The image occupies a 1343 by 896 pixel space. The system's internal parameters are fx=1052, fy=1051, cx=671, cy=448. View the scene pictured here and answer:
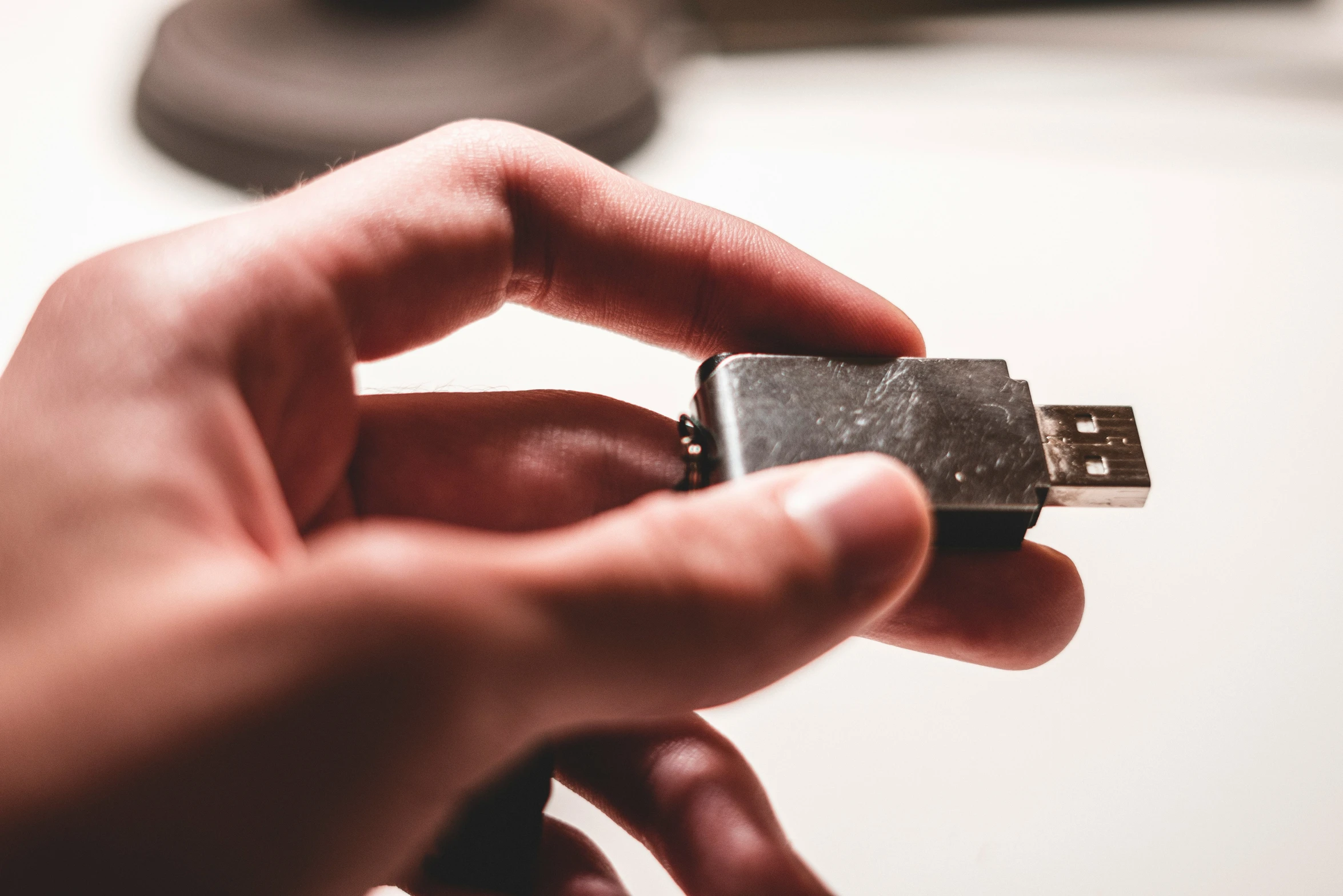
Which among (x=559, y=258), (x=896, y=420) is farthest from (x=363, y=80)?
(x=896, y=420)

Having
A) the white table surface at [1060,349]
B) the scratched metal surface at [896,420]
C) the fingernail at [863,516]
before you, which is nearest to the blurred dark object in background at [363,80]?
the white table surface at [1060,349]

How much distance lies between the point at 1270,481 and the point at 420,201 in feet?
1.82

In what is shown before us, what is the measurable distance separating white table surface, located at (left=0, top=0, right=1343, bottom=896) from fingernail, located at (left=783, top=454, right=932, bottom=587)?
26cm

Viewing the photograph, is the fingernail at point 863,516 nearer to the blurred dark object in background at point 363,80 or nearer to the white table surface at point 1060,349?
the white table surface at point 1060,349

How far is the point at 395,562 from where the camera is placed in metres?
0.31

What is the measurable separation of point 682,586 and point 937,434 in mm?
207

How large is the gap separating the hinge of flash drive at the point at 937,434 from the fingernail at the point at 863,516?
10cm

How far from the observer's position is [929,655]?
0.63 meters

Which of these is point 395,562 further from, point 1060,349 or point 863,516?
point 1060,349

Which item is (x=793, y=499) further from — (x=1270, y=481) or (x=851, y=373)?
(x=1270, y=481)

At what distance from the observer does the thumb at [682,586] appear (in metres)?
0.32

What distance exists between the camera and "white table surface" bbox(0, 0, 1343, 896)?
1.88 feet

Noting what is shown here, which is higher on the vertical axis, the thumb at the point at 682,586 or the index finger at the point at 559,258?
the index finger at the point at 559,258

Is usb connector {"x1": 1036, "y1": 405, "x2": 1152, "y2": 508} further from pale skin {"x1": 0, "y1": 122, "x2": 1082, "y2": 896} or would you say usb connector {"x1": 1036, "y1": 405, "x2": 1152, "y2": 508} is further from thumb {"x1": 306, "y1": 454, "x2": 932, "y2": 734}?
thumb {"x1": 306, "y1": 454, "x2": 932, "y2": 734}
